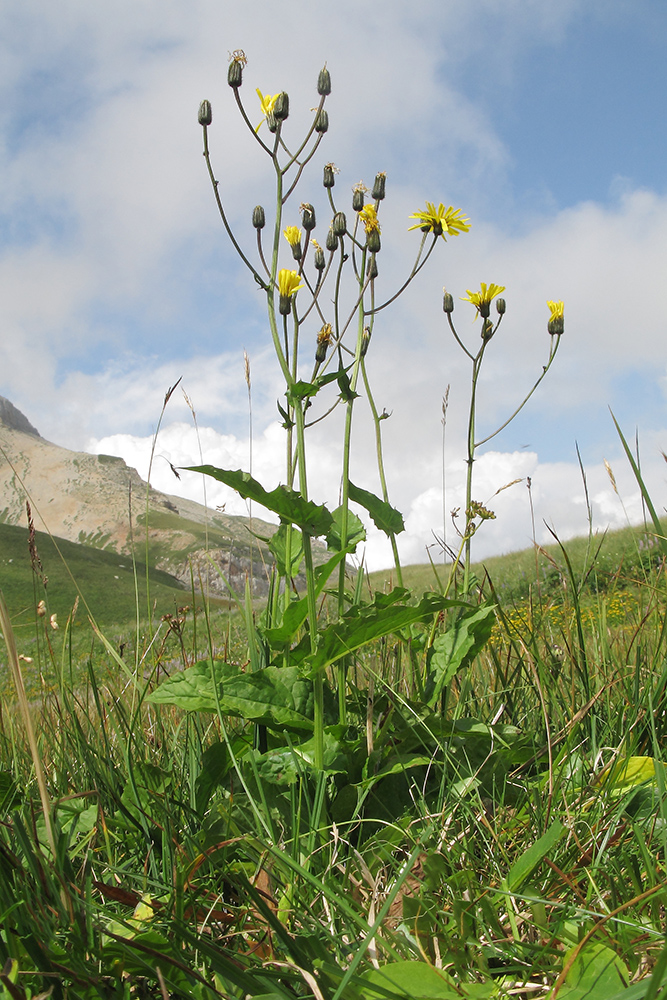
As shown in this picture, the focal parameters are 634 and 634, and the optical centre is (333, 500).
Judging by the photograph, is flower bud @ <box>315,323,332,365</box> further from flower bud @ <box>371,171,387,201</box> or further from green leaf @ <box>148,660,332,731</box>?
green leaf @ <box>148,660,332,731</box>

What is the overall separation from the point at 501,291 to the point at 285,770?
166cm

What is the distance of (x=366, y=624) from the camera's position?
1.52m

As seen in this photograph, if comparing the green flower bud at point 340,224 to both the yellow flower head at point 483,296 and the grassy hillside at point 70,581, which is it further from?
the grassy hillside at point 70,581

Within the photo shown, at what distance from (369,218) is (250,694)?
59.8 inches

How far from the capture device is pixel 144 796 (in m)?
1.71

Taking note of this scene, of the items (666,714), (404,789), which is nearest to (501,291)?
(666,714)

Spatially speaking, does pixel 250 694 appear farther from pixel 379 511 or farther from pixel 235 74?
pixel 235 74

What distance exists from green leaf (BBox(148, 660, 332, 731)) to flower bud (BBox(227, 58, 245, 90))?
1.69 metres

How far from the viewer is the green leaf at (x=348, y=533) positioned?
1856 mm

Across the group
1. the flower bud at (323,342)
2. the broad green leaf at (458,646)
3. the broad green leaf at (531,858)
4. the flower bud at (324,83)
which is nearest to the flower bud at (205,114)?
the flower bud at (324,83)

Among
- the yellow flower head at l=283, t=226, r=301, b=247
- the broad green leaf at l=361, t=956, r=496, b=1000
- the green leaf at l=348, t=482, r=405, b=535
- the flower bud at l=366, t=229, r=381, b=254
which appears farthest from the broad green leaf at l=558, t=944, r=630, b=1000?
the yellow flower head at l=283, t=226, r=301, b=247

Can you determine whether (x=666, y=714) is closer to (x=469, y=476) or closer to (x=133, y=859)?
(x=469, y=476)

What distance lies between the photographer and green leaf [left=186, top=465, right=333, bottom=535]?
1459 millimetres

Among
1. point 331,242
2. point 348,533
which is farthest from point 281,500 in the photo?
point 331,242
